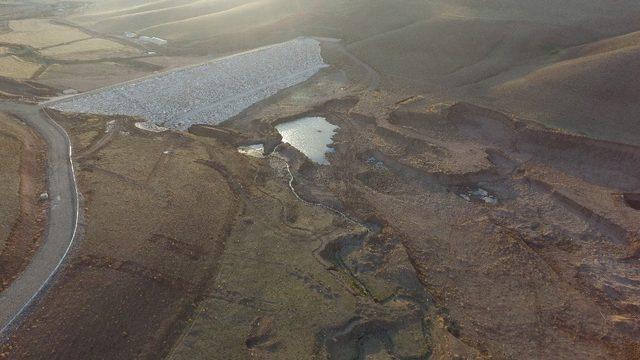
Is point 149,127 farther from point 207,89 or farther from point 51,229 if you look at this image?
point 51,229

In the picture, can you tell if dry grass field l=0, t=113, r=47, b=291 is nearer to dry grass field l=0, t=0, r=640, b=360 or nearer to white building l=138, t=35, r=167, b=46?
dry grass field l=0, t=0, r=640, b=360

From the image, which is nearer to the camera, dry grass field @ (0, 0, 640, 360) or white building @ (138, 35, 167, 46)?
dry grass field @ (0, 0, 640, 360)

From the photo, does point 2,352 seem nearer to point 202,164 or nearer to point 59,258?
point 59,258

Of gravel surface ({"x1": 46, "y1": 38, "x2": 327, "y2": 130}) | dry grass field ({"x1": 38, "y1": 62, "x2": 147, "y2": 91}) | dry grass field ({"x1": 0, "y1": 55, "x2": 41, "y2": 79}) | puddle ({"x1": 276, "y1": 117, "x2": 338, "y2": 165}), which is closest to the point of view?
puddle ({"x1": 276, "y1": 117, "x2": 338, "y2": 165})

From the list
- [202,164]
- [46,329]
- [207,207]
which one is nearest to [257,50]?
[202,164]

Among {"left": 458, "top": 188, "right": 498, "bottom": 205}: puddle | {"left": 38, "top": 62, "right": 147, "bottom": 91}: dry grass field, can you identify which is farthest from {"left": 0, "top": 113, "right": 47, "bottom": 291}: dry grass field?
{"left": 458, "top": 188, "right": 498, "bottom": 205}: puddle

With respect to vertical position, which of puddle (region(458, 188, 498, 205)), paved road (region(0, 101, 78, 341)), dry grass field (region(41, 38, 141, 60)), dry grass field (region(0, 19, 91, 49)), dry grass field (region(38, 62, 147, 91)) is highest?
dry grass field (region(0, 19, 91, 49))

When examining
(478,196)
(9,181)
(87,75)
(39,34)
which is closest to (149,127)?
(9,181)
